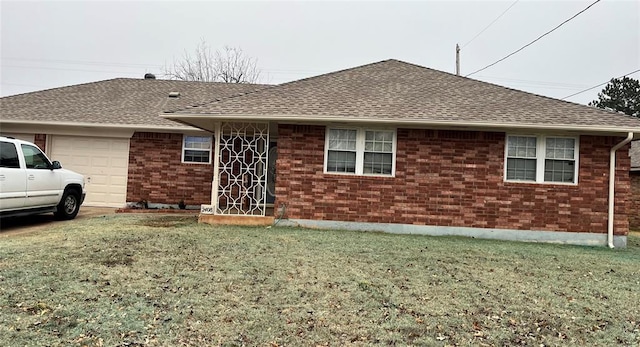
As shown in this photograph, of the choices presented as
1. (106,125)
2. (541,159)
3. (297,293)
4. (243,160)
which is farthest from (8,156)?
(541,159)

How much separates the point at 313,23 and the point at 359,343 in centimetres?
2314

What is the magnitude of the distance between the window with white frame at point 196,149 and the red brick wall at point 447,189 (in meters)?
4.07

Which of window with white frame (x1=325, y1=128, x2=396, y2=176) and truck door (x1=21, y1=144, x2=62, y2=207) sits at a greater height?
window with white frame (x1=325, y1=128, x2=396, y2=176)

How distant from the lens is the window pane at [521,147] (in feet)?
30.8

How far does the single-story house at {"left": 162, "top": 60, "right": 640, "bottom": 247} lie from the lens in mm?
9250

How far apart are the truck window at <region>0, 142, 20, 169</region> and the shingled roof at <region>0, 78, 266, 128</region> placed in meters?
4.19

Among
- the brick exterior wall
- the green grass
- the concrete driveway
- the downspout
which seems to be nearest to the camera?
the green grass

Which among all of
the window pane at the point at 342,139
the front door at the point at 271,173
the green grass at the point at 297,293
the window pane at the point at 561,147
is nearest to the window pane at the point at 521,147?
the window pane at the point at 561,147

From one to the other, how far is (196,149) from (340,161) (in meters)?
5.44

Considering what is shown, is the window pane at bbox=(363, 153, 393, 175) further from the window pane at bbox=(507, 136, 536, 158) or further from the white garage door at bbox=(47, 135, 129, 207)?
the white garage door at bbox=(47, 135, 129, 207)

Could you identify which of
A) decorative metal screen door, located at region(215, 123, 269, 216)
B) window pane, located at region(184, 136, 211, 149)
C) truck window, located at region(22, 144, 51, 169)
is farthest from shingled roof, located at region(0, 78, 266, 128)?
truck window, located at region(22, 144, 51, 169)

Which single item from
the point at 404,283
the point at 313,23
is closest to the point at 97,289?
the point at 404,283

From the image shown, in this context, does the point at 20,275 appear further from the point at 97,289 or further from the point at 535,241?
the point at 535,241

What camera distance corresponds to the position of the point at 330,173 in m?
9.54
